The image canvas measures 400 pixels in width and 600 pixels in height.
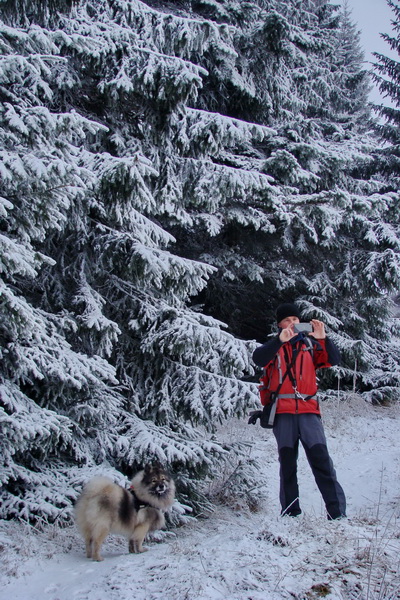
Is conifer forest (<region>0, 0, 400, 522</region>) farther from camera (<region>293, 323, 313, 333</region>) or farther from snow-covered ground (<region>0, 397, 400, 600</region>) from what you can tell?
camera (<region>293, 323, 313, 333</region>)

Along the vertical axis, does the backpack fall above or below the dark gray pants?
above

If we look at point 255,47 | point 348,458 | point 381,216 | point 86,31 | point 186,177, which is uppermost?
point 255,47

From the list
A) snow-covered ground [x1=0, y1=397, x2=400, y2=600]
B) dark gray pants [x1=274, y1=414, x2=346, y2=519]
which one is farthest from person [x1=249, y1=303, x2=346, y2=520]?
snow-covered ground [x1=0, y1=397, x2=400, y2=600]

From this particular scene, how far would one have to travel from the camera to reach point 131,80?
636 centimetres

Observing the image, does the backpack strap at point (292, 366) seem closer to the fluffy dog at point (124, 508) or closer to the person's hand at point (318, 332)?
the person's hand at point (318, 332)

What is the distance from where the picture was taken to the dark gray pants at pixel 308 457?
4547mm

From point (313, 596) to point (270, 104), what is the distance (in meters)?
10.3

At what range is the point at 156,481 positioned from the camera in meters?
4.45

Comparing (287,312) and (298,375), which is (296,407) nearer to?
(298,375)

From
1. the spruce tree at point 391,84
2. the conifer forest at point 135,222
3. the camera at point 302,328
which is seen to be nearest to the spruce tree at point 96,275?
the conifer forest at point 135,222

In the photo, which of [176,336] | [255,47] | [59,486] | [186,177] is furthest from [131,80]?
[59,486]

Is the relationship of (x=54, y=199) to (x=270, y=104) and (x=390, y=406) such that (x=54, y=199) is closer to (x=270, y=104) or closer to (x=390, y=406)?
(x=270, y=104)

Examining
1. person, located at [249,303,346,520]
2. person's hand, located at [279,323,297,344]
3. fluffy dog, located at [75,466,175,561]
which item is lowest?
fluffy dog, located at [75,466,175,561]

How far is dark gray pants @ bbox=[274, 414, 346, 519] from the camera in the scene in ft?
14.9
